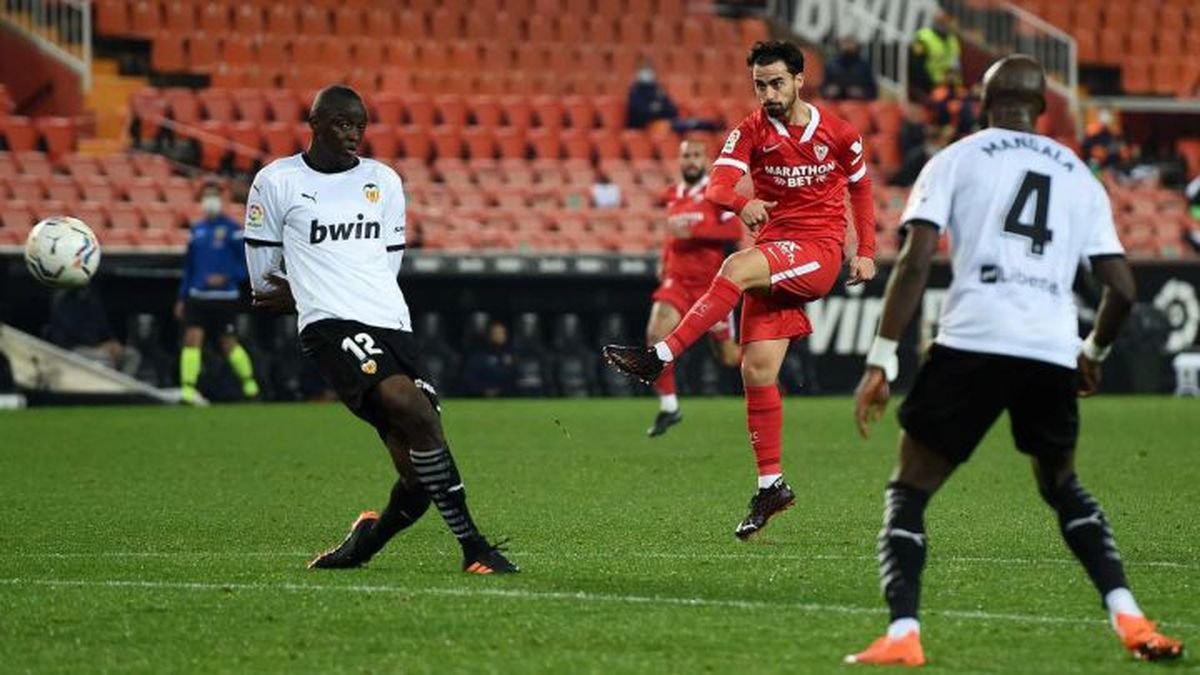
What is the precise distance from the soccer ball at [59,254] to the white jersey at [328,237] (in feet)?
18.7

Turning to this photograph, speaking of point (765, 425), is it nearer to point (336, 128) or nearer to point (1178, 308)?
point (336, 128)

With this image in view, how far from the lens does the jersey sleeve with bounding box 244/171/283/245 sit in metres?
8.48

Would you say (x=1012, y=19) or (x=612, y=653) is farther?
(x=1012, y=19)

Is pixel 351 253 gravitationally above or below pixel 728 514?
above

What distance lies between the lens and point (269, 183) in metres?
8.47

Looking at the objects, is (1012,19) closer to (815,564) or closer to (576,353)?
(576,353)

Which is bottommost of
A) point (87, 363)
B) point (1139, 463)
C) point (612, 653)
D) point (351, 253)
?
point (87, 363)

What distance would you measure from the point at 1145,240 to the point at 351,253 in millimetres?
20580

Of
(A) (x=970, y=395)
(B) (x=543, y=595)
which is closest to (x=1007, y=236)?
(A) (x=970, y=395)

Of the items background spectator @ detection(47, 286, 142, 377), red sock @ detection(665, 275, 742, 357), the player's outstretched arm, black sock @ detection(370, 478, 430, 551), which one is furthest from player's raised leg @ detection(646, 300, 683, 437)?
the player's outstretched arm

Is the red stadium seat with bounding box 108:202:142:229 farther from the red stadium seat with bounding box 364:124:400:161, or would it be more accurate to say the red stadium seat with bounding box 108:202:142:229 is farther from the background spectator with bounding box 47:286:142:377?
the red stadium seat with bounding box 364:124:400:161

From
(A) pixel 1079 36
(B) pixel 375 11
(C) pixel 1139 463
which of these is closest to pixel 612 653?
(C) pixel 1139 463

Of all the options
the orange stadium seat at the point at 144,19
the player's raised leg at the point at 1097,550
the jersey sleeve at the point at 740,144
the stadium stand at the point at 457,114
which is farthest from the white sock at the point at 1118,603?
the orange stadium seat at the point at 144,19

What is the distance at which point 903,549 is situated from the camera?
256 inches
